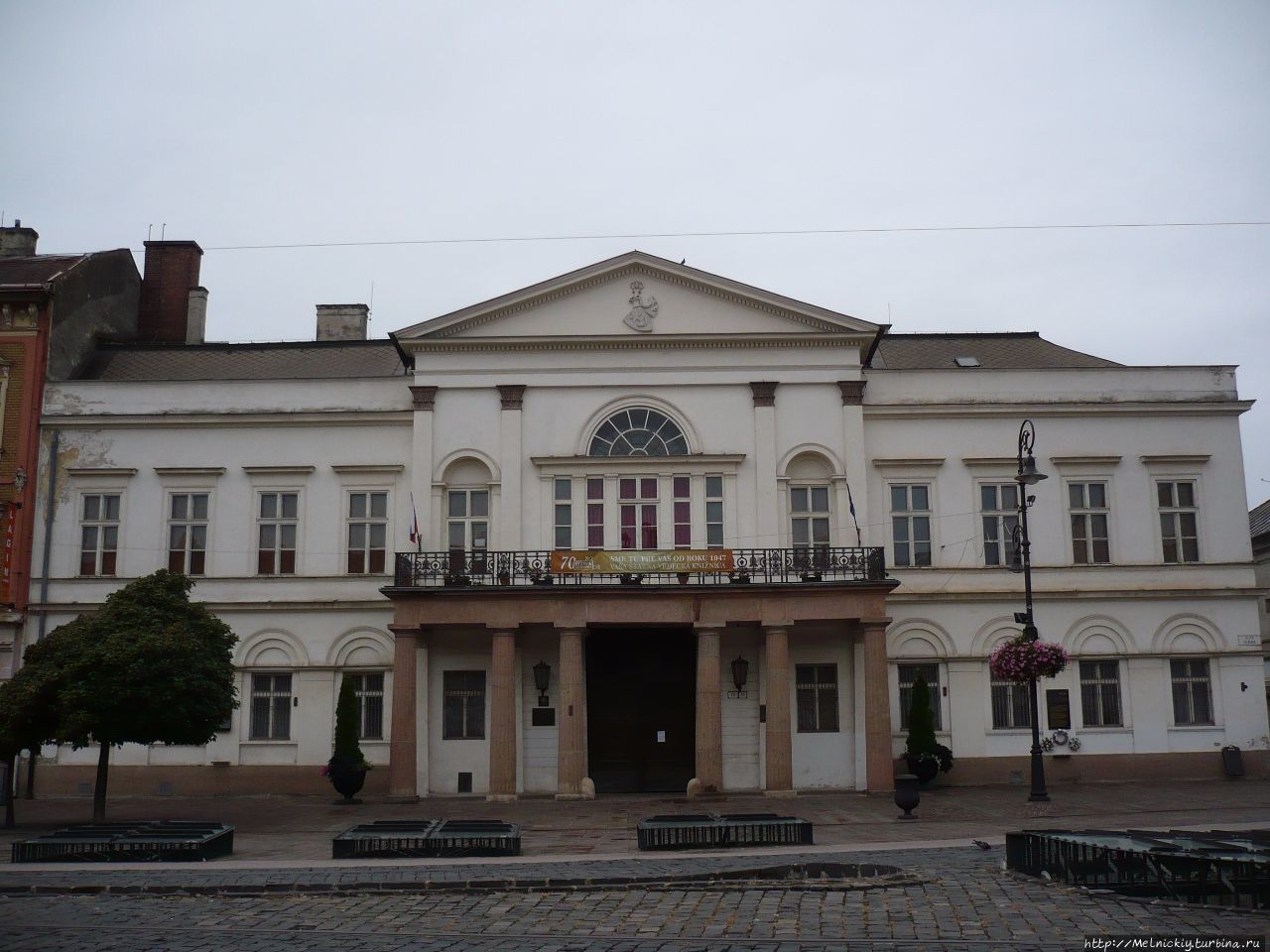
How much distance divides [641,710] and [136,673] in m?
12.4

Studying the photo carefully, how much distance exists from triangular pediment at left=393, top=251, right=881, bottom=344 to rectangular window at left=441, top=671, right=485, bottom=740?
8590 mm

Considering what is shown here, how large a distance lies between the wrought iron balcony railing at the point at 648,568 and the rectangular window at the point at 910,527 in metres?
2.11

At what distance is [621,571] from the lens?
27609 mm

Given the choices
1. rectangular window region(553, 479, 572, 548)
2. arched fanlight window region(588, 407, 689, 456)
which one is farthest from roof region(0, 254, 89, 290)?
arched fanlight window region(588, 407, 689, 456)

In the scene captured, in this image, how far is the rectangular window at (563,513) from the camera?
3009 cm

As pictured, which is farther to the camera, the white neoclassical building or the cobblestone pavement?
the white neoclassical building

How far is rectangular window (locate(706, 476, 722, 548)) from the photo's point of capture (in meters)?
30.0

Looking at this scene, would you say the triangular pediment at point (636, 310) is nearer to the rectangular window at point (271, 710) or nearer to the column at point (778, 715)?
the column at point (778, 715)

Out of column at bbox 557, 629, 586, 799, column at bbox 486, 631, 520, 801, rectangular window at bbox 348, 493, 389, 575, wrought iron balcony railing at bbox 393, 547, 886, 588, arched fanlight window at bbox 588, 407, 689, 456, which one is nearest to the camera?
column at bbox 557, 629, 586, 799

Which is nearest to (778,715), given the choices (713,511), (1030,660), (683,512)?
(713,511)

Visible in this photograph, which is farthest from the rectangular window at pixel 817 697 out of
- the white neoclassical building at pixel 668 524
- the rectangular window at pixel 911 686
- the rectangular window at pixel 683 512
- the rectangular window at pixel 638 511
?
the rectangular window at pixel 638 511

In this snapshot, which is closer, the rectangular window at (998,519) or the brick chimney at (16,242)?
the rectangular window at (998,519)

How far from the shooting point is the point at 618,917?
13016 millimetres

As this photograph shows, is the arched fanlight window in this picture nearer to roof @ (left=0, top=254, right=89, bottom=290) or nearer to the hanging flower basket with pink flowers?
the hanging flower basket with pink flowers
